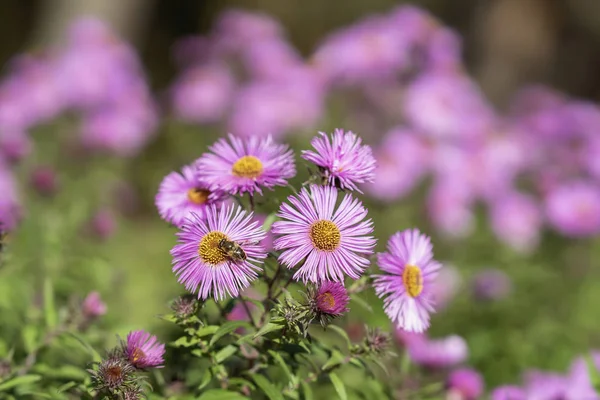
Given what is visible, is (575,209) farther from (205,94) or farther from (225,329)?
(225,329)

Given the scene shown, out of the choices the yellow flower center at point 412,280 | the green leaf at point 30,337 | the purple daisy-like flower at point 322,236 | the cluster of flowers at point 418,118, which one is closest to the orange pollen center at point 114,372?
the purple daisy-like flower at point 322,236

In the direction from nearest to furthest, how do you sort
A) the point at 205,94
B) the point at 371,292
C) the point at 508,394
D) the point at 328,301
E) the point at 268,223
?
the point at 328,301 < the point at 268,223 < the point at 508,394 < the point at 371,292 < the point at 205,94

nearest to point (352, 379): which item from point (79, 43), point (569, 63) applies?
point (79, 43)

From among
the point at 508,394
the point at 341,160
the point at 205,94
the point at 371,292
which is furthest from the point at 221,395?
the point at 205,94

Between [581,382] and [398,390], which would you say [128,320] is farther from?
[581,382]

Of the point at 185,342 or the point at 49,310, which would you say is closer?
the point at 185,342

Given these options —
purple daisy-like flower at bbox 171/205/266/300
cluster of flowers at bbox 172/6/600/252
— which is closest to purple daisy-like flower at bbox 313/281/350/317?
purple daisy-like flower at bbox 171/205/266/300

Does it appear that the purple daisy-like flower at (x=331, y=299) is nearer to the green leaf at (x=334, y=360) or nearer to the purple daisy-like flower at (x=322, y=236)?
the purple daisy-like flower at (x=322, y=236)

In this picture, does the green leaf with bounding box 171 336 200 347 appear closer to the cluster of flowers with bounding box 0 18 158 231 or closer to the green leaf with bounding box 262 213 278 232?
the green leaf with bounding box 262 213 278 232
